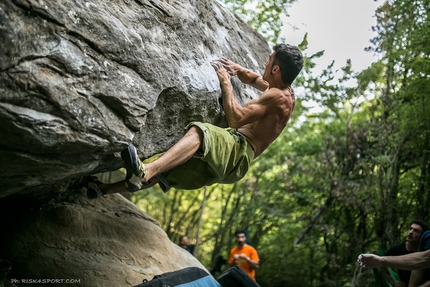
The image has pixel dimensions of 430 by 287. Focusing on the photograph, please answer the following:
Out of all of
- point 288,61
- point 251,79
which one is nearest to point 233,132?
point 251,79

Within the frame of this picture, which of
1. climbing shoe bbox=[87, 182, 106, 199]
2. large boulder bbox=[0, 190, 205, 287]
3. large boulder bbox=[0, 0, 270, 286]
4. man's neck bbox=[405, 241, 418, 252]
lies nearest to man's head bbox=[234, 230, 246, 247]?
large boulder bbox=[0, 0, 270, 286]

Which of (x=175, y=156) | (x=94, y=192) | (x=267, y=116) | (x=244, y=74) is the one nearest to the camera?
(x=175, y=156)

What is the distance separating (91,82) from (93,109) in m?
0.18

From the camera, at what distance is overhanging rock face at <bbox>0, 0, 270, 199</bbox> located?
8.36 feet

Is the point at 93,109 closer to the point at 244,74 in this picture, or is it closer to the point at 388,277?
the point at 244,74

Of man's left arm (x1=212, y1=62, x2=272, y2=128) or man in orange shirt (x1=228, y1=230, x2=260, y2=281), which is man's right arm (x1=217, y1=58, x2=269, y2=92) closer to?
man's left arm (x1=212, y1=62, x2=272, y2=128)

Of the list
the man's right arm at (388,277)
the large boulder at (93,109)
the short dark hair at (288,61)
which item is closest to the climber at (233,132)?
the short dark hair at (288,61)

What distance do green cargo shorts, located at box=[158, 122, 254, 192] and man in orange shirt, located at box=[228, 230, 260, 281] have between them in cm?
331

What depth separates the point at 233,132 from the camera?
165 inches

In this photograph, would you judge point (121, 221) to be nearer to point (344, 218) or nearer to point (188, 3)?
point (188, 3)

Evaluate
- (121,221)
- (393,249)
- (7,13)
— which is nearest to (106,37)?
(7,13)

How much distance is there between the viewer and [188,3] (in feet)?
13.8

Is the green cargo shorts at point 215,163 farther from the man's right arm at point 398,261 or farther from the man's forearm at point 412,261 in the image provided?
the man's forearm at point 412,261

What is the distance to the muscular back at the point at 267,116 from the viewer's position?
158 inches
